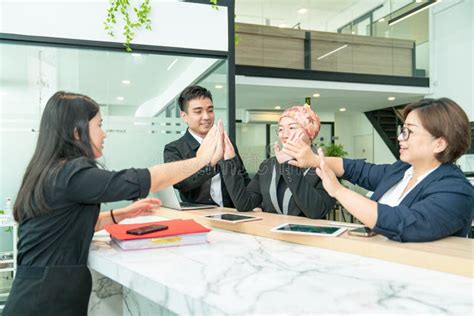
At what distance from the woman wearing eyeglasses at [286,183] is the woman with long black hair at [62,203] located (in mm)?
684

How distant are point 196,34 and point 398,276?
118 inches

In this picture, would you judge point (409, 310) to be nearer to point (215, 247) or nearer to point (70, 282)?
point (215, 247)

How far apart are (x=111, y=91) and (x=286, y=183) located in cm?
198

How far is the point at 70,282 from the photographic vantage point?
134cm

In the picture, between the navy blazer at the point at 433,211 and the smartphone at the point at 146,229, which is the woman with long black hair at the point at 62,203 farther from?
the navy blazer at the point at 433,211

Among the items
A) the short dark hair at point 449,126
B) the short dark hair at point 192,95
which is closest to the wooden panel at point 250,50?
the short dark hair at point 192,95

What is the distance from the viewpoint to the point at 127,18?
131 inches

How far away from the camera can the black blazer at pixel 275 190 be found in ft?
6.67

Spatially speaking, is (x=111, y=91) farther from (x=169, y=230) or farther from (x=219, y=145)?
(x=169, y=230)

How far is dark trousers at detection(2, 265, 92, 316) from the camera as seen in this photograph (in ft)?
4.19

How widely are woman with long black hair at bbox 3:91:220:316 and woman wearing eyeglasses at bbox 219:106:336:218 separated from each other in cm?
68

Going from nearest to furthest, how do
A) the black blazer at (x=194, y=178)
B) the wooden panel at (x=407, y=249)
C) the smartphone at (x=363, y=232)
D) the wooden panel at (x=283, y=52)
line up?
the wooden panel at (x=407, y=249) → the smartphone at (x=363, y=232) → the black blazer at (x=194, y=178) → the wooden panel at (x=283, y=52)

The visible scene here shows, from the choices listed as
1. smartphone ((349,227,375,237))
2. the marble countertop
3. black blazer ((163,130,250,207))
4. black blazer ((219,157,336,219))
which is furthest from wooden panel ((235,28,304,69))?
the marble countertop

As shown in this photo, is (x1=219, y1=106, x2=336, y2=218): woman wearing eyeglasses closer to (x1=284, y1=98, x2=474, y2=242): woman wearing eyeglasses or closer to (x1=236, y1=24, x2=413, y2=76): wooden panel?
(x1=284, y1=98, x2=474, y2=242): woman wearing eyeglasses
